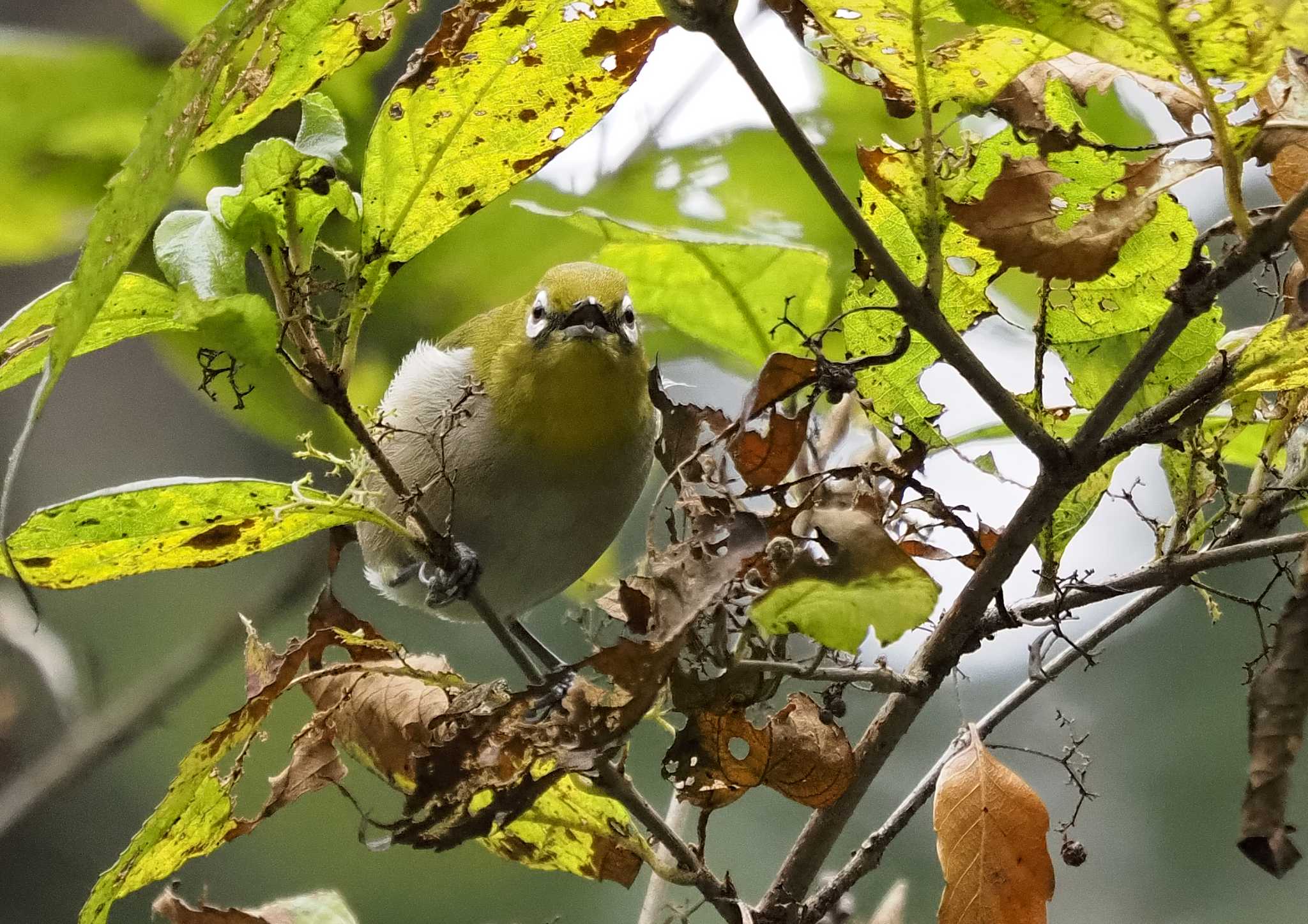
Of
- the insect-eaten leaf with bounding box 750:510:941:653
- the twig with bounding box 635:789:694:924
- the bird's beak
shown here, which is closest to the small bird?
the bird's beak

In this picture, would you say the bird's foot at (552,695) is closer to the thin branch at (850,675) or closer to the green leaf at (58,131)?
the thin branch at (850,675)

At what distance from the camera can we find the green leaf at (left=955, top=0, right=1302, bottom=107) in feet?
1.09

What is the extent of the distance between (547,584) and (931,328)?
72 cm

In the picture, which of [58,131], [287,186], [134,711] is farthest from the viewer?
[134,711]

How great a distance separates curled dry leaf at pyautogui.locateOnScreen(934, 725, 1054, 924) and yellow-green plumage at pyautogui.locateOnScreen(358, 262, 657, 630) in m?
0.49

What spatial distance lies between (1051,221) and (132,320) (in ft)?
1.08

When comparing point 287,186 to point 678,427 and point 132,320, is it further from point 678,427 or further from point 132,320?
point 678,427

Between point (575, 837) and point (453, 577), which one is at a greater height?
point (453, 577)

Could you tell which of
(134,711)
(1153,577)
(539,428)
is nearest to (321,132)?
(1153,577)

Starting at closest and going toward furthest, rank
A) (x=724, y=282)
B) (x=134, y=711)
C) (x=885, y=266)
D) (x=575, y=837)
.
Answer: (x=885, y=266) < (x=575, y=837) < (x=724, y=282) < (x=134, y=711)

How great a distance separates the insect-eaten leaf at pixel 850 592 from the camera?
345 millimetres

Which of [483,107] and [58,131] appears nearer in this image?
[483,107]

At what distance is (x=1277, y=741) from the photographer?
348mm

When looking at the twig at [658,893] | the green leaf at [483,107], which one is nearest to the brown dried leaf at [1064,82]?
the green leaf at [483,107]
